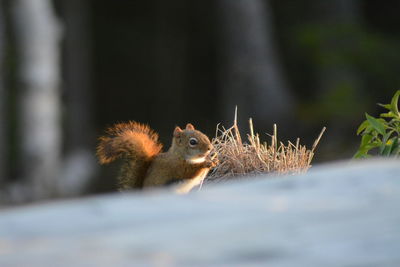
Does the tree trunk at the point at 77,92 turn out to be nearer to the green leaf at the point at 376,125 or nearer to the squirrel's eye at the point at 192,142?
the squirrel's eye at the point at 192,142

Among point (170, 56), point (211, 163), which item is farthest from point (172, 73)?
point (211, 163)

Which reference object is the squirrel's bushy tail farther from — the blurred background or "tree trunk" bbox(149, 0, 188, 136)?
"tree trunk" bbox(149, 0, 188, 136)

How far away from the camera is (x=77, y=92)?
49.7ft

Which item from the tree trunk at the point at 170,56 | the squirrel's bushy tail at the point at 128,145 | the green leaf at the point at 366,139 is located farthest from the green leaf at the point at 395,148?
the tree trunk at the point at 170,56

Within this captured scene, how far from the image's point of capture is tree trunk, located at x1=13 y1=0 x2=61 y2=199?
8.58 m

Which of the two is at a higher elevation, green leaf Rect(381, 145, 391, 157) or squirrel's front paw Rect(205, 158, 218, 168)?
green leaf Rect(381, 145, 391, 157)

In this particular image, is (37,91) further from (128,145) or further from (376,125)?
(376,125)

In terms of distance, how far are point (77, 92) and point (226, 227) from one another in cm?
1411

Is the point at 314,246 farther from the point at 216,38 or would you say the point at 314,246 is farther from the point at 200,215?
the point at 216,38

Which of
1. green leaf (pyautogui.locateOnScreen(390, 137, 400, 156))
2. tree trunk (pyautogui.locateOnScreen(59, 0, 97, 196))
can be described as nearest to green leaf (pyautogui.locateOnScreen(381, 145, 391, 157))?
green leaf (pyautogui.locateOnScreen(390, 137, 400, 156))

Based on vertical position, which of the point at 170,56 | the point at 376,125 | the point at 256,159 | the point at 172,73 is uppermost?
the point at 376,125

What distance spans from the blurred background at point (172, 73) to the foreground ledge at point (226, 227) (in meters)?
7.43

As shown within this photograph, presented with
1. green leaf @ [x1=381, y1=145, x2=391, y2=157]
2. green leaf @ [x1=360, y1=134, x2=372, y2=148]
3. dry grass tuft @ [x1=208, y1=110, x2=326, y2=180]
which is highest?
green leaf @ [x1=381, y1=145, x2=391, y2=157]

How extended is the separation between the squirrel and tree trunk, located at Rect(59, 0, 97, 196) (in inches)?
433
